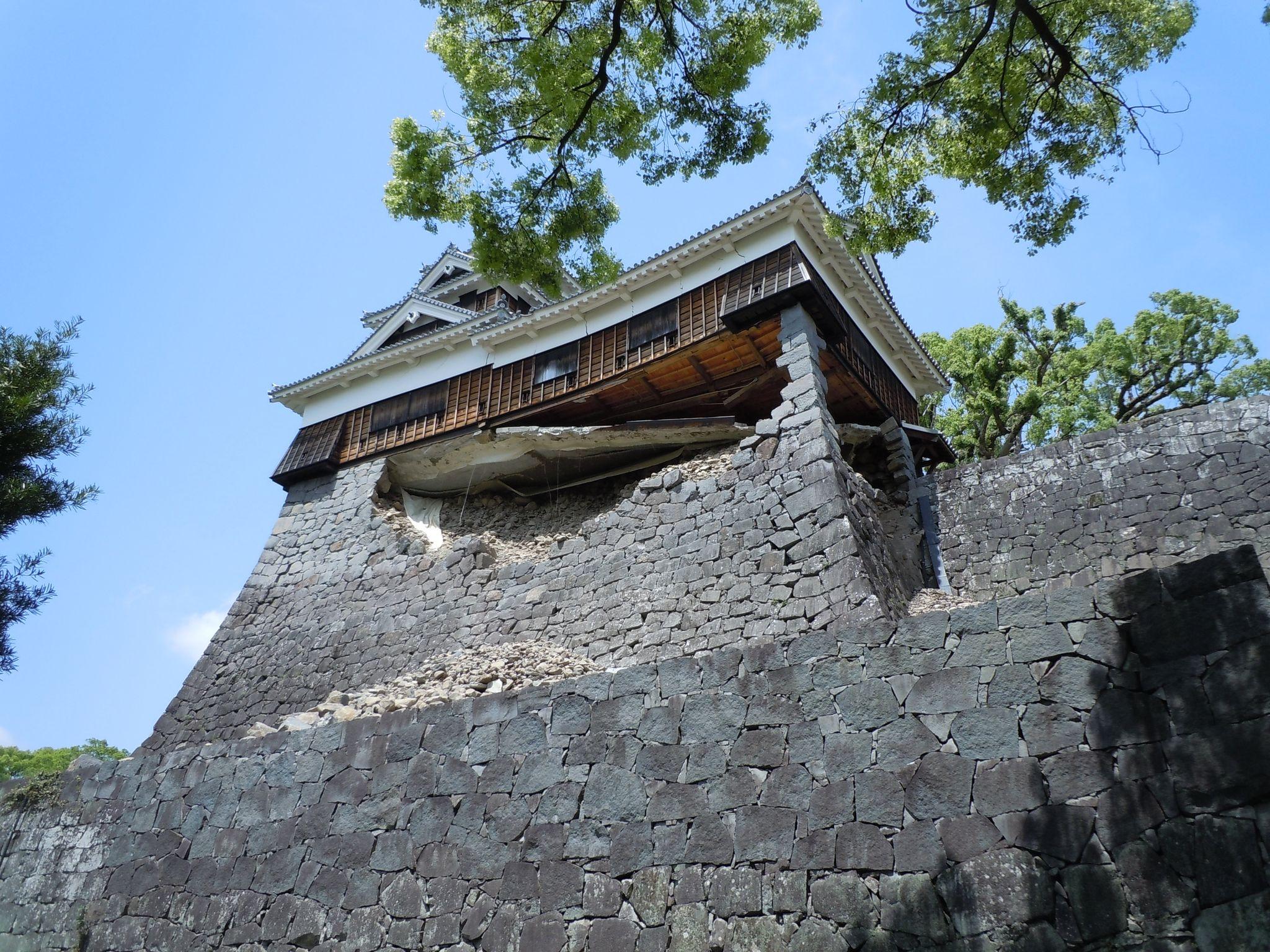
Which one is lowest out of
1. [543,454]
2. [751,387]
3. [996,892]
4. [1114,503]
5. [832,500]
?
[996,892]

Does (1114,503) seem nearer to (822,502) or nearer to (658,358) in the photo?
(822,502)

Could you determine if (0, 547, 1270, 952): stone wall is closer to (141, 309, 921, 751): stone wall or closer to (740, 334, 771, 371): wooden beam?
(141, 309, 921, 751): stone wall

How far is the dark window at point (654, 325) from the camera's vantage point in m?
13.9

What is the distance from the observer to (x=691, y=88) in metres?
8.98

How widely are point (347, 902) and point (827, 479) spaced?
22.9 ft

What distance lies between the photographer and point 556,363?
15211 millimetres

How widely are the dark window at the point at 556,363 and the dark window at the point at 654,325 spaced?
117 centimetres

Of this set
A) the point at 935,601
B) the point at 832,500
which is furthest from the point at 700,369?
the point at 935,601

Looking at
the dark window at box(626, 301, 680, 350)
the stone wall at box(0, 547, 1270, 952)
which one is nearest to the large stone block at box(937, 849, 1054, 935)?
the stone wall at box(0, 547, 1270, 952)

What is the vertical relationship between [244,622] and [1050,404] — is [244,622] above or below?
below

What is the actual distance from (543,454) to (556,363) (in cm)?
167

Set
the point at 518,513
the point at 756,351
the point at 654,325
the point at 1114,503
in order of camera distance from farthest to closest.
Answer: the point at 518,513
the point at 654,325
the point at 756,351
the point at 1114,503

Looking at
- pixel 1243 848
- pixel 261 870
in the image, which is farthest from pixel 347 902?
pixel 1243 848

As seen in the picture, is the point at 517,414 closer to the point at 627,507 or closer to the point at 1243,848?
the point at 627,507
